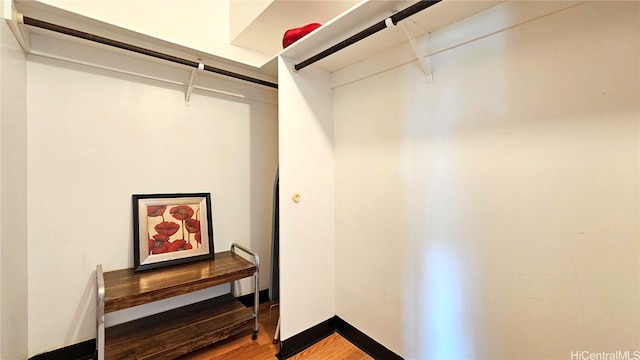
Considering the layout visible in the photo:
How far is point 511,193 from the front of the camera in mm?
1096

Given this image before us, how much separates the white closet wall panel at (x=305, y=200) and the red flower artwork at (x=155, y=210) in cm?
84

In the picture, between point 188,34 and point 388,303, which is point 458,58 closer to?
point 388,303

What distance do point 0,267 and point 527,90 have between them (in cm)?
221

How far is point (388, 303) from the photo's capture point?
1560 millimetres

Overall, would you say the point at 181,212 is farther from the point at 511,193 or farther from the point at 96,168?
the point at 511,193

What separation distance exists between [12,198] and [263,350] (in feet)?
5.06

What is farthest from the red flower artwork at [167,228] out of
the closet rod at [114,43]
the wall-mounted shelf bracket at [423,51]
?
the wall-mounted shelf bracket at [423,51]

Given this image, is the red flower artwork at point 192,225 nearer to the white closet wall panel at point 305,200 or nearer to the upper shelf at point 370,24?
the white closet wall panel at point 305,200

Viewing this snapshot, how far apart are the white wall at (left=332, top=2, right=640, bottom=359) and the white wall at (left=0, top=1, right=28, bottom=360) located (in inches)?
67.6

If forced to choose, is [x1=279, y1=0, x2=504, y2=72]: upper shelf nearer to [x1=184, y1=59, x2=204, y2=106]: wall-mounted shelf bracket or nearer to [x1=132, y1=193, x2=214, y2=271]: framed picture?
[x1=184, y1=59, x2=204, y2=106]: wall-mounted shelf bracket

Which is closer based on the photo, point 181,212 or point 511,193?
point 511,193
